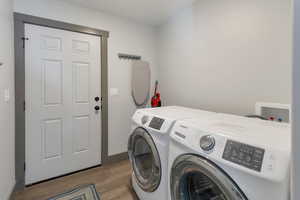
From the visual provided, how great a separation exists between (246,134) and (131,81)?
2054 mm

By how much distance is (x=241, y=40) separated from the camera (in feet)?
5.09

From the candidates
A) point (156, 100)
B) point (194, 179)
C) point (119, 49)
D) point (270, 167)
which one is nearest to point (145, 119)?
point (194, 179)

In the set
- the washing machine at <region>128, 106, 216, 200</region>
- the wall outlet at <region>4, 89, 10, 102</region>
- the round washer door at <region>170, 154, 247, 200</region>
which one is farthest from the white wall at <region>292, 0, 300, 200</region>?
the wall outlet at <region>4, 89, 10, 102</region>

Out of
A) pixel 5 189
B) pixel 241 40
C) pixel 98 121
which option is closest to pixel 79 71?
pixel 98 121

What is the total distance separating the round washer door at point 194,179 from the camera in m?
0.76

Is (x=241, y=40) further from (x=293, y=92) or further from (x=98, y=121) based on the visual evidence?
(x=98, y=121)

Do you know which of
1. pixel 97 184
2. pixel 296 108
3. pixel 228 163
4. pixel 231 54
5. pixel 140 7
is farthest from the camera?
pixel 140 7

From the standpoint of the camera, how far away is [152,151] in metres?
1.24

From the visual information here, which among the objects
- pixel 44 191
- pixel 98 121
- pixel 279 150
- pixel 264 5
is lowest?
pixel 44 191

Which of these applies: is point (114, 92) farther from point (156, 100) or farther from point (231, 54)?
point (231, 54)

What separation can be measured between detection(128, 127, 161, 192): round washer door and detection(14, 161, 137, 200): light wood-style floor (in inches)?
14.1

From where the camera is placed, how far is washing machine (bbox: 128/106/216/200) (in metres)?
1.14

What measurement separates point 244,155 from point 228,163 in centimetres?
8

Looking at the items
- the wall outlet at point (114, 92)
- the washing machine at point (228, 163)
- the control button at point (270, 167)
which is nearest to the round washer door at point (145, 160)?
the washing machine at point (228, 163)
